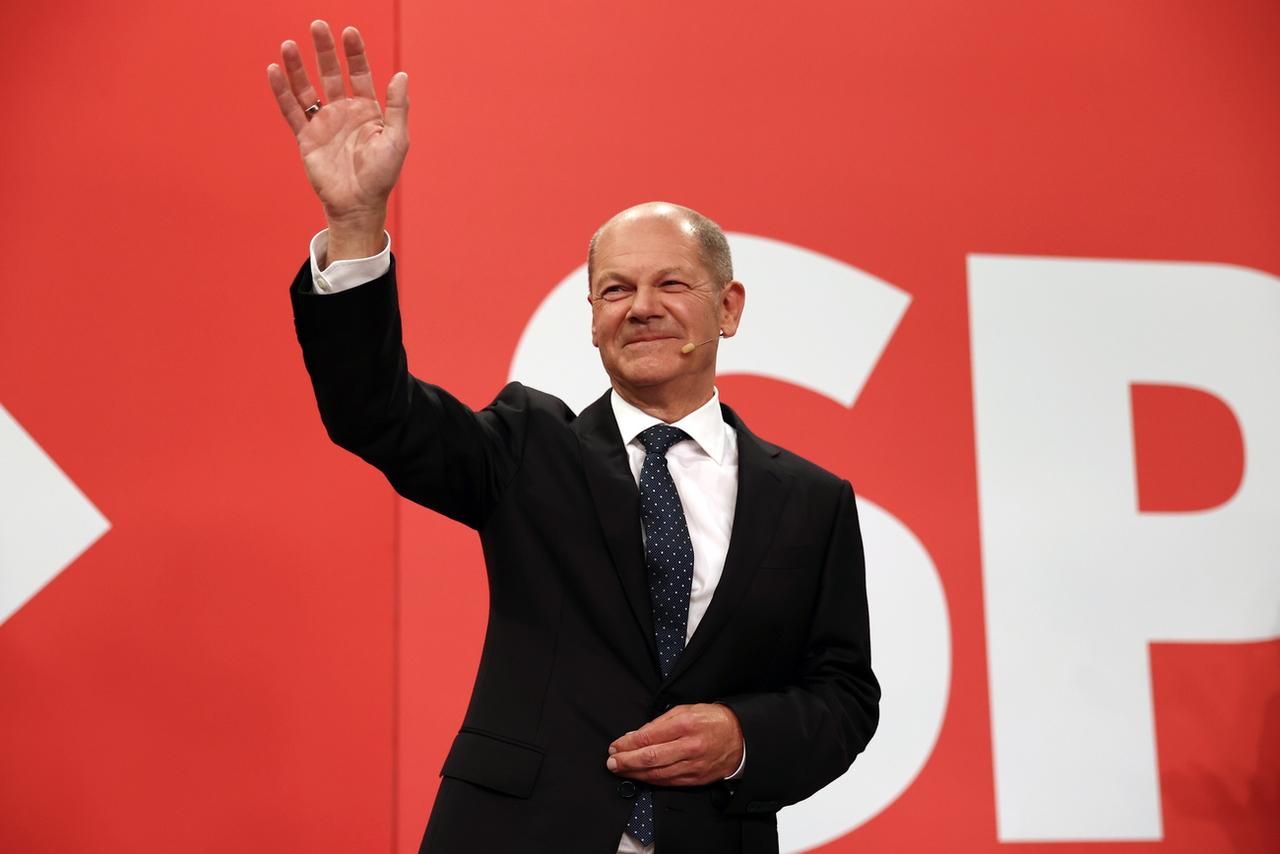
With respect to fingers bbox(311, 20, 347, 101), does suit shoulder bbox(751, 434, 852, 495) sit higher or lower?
lower

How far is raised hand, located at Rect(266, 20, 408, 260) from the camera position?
129 centimetres

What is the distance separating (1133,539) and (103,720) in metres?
2.17

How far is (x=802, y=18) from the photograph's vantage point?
2.88 meters

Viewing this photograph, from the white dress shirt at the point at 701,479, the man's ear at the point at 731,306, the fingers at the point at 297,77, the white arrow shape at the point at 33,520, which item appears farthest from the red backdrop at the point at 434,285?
the fingers at the point at 297,77

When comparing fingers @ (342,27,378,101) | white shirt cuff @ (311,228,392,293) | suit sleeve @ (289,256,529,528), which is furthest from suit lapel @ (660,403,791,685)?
fingers @ (342,27,378,101)

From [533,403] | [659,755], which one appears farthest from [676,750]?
[533,403]

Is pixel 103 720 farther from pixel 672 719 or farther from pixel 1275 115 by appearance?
pixel 1275 115

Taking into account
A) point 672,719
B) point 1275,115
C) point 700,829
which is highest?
point 1275,115

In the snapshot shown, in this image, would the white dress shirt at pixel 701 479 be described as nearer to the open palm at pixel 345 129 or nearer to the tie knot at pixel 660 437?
the tie knot at pixel 660 437

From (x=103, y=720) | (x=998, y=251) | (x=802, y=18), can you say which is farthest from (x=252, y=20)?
(x=998, y=251)

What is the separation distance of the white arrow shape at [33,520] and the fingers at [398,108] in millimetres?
1454

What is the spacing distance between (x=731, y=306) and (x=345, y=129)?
652mm

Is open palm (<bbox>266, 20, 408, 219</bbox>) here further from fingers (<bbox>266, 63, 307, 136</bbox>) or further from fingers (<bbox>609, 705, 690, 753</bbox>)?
fingers (<bbox>609, 705, 690, 753</bbox>)

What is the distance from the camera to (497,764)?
1.41 m
